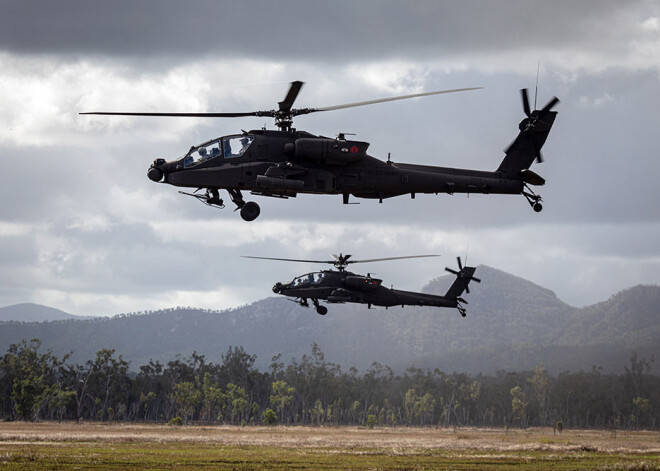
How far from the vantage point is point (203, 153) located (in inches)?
1228

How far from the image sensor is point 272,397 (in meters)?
170

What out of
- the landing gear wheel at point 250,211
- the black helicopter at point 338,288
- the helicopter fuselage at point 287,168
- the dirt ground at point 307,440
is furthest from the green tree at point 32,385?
the landing gear wheel at point 250,211

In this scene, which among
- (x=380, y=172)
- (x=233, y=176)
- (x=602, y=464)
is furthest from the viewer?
(x=602, y=464)

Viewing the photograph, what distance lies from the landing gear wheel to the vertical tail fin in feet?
39.7

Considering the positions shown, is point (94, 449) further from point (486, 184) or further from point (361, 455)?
point (486, 184)

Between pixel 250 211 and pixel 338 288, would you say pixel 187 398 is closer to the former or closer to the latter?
pixel 338 288

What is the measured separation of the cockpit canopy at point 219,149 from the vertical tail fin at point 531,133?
11.8 metres

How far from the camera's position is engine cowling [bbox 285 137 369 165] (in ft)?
103

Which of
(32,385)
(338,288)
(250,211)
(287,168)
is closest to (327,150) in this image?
(287,168)

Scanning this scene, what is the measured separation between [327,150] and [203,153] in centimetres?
452

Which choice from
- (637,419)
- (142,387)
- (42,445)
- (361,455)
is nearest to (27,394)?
(142,387)

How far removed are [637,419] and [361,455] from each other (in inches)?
6180

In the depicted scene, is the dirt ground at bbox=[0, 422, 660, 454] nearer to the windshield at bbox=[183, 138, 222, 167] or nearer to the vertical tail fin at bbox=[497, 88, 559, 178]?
the vertical tail fin at bbox=[497, 88, 559, 178]

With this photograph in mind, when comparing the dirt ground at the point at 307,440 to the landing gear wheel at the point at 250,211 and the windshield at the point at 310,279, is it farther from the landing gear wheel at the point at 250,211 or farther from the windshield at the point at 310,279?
the landing gear wheel at the point at 250,211
